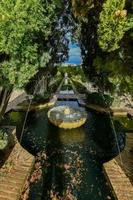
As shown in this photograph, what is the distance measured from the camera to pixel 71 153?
61.4 feet

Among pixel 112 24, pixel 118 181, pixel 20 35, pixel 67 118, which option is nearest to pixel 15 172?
pixel 118 181

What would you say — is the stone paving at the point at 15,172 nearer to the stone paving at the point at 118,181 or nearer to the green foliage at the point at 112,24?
the stone paving at the point at 118,181

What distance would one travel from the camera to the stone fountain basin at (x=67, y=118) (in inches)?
884

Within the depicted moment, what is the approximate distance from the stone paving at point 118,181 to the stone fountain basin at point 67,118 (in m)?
6.17

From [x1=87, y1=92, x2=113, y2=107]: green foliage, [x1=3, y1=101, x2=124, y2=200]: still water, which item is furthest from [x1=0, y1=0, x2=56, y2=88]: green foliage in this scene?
[x1=87, y1=92, x2=113, y2=107]: green foliage

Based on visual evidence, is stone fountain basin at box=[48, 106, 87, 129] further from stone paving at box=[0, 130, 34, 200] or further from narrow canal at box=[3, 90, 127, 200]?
stone paving at box=[0, 130, 34, 200]

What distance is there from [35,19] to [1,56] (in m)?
2.17

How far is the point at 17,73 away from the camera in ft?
43.7

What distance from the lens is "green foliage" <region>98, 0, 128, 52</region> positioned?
43.8 feet

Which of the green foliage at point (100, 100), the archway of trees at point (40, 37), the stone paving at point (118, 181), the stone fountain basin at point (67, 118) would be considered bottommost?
the green foliage at point (100, 100)

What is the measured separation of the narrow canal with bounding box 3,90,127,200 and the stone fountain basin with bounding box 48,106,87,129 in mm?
388

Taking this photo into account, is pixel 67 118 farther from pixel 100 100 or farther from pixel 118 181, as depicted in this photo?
pixel 118 181

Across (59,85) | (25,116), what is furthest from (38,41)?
(59,85)

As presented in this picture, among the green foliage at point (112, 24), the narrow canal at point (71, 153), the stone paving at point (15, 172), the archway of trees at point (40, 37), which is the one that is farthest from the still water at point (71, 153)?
the green foliage at point (112, 24)
